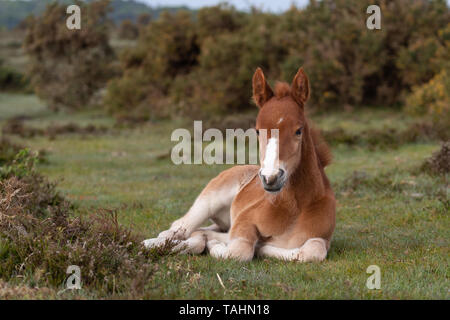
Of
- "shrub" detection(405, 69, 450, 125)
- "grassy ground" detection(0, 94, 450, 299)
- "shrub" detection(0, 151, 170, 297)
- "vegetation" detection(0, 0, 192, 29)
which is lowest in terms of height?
"grassy ground" detection(0, 94, 450, 299)

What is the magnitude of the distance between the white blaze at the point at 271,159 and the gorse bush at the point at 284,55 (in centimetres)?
1938

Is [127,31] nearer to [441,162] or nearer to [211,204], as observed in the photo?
[441,162]

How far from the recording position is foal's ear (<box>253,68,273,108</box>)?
559 cm

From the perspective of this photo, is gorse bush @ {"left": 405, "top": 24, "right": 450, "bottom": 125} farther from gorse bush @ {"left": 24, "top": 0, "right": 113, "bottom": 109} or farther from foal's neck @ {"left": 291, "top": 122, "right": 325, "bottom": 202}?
gorse bush @ {"left": 24, "top": 0, "right": 113, "bottom": 109}

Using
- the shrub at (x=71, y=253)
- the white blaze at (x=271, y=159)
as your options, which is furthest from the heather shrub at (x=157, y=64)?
the white blaze at (x=271, y=159)

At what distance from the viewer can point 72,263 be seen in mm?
4672

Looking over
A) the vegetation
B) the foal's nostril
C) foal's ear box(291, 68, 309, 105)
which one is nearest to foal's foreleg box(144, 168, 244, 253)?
foal's ear box(291, 68, 309, 105)

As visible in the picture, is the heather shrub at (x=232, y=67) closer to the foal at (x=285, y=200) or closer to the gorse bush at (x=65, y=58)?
the gorse bush at (x=65, y=58)

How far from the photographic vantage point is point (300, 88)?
558cm

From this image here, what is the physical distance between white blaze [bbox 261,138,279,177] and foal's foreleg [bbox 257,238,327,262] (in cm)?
114

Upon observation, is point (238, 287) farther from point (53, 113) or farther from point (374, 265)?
point (53, 113)

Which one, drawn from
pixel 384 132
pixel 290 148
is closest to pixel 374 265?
pixel 290 148

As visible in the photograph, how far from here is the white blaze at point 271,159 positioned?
4.86 meters

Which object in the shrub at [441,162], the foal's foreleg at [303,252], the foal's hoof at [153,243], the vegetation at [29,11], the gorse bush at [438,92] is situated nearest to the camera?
the foal's foreleg at [303,252]
